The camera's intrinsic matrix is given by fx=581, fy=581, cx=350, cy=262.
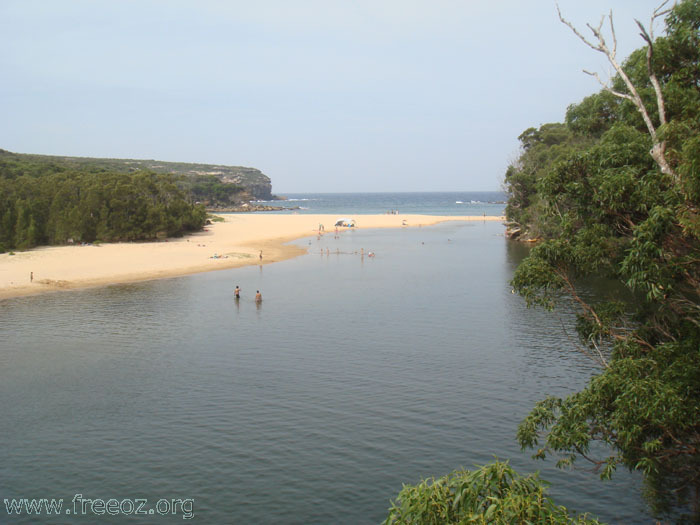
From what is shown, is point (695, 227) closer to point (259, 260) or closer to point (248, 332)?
point (248, 332)

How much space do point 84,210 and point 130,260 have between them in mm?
19319

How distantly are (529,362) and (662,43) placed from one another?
18.2 meters

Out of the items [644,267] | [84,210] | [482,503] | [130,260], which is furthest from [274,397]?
[84,210]

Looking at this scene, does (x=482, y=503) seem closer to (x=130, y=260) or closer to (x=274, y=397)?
(x=274, y=397)

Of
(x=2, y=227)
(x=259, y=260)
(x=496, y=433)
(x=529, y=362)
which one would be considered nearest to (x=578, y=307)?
(x=529, y=362)

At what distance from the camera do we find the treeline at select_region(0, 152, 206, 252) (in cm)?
7644

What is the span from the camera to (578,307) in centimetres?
4419

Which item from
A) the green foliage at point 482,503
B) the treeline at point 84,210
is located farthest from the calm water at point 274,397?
the treeline at point 84,210

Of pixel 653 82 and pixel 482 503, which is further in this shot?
pixel 653 82

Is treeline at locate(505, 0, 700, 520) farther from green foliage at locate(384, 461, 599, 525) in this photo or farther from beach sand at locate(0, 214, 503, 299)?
beach sand at locate(0, 214, 503, 299)

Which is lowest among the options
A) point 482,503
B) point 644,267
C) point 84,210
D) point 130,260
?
point 130,260

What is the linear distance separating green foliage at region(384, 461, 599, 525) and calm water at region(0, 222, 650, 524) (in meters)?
9.22

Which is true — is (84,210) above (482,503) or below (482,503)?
above

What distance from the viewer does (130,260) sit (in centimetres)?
6900
